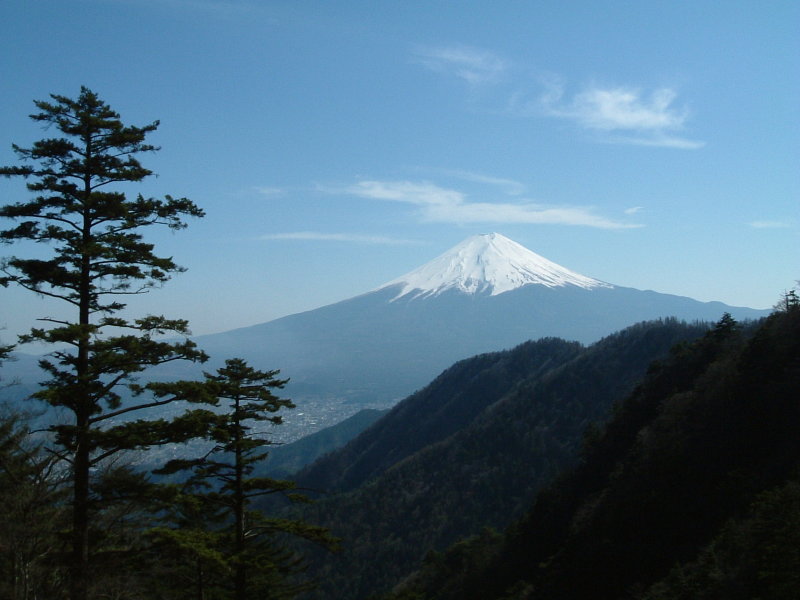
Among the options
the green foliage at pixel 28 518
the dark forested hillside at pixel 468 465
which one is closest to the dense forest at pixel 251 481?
the green foliage at pixel 28 518

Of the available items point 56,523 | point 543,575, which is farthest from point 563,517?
point 56,523

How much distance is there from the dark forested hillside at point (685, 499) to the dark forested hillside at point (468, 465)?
1535 inches

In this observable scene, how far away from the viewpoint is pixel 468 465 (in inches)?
4803

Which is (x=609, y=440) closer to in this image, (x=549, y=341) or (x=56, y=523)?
(x=56, y=523)

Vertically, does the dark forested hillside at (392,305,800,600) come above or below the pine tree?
below

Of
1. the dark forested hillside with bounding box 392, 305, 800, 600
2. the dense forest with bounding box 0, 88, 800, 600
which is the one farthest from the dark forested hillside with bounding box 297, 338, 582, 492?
the dark forested hillside with bounding box 392, 305, 800, 600

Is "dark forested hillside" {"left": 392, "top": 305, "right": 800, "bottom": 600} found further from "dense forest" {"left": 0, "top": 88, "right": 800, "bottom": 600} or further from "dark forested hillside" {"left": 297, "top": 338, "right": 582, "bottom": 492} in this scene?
"dark forested hillside" {"left": 297, "top": 338, "right": 582, "bottom": 492}

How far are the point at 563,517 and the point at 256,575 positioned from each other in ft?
126

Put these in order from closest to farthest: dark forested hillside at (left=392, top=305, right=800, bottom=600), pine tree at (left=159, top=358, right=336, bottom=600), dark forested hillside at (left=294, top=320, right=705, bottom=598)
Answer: pine tree at (left=159, top=358, right=336, bottom=600), dark forested hillside at (left=392, top=305, right=800, bottom=600), dark forested hillside at (left=294, top=320, right=705, bottom=598)

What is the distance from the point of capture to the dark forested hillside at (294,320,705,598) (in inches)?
4131

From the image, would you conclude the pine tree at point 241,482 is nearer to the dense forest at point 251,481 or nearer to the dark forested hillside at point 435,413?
the dense forest at point 251,481

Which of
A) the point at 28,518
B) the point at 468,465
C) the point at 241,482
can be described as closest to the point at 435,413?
the point at 468,465

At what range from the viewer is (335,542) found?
44.5 feet

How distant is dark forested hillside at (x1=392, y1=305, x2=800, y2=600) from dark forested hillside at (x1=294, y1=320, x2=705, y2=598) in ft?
128
